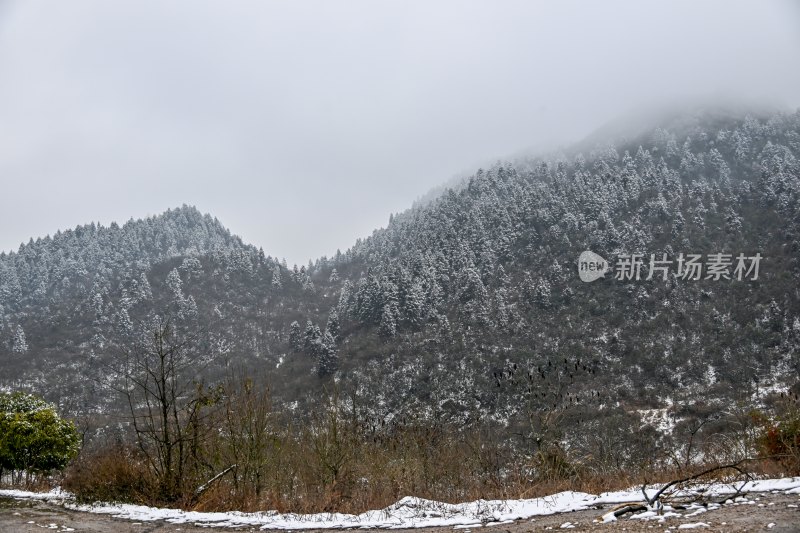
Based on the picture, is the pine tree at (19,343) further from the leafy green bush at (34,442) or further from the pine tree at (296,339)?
the leafy green bush at (34,442)

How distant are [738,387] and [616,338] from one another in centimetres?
2026

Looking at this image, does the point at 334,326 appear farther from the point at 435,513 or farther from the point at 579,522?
the point at 579,522

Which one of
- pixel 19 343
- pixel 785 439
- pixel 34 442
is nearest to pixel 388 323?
pixel 34 442

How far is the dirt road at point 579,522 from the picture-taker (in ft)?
23.5

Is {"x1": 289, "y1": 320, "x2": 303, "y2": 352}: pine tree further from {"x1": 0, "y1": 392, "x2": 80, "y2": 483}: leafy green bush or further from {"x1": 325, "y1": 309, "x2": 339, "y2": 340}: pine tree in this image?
{"x1": 0, "y1": 392, "x2": 80, "y2": 483}: leafy green bush

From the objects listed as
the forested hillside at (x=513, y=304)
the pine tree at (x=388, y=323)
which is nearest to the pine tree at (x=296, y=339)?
the forested hillside at (x=513, y=304)

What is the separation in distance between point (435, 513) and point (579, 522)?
3099 mm

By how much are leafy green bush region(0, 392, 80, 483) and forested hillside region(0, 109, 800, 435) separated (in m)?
32.2

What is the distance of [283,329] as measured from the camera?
138 m

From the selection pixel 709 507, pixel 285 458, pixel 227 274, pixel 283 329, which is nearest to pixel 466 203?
pixel 283 329

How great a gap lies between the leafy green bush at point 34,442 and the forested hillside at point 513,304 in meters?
32.2

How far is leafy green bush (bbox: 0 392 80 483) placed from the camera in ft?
70.9

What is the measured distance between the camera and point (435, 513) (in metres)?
10.5

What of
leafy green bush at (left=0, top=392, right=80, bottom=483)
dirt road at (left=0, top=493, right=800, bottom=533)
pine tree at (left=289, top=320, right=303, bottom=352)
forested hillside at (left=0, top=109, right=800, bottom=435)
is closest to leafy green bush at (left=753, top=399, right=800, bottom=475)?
dirt road at (left=0, top=493, right=800, bottom=533)
